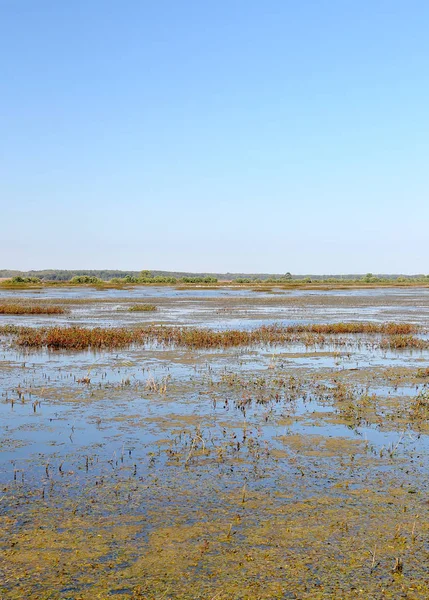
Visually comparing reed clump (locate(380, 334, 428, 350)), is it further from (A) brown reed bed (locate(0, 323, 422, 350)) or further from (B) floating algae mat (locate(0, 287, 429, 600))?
(B) floating algae mat (locate(0, 287, 429, 600))

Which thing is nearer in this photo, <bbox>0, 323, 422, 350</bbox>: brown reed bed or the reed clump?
the reed clump

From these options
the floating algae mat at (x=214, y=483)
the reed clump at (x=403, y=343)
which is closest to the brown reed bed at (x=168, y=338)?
the reed clump at (x=403, y=343)

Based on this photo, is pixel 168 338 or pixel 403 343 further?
pixel 168 338

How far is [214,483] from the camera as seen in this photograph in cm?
870

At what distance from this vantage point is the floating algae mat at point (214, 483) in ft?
20.1

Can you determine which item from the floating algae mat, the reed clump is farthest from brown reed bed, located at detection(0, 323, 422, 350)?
the floating algae mat

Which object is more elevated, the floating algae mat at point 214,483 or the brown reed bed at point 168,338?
the brown reed bed at point 168,338

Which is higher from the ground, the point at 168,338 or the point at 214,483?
the point at 168,338

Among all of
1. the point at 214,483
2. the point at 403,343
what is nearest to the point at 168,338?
the point at 403,343

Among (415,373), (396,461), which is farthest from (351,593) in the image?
(415,373)

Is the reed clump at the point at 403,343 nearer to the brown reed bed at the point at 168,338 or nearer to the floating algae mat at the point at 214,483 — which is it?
the brown reed bed at the point at 168,338

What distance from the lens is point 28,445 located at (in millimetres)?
10617

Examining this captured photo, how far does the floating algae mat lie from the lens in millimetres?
6141

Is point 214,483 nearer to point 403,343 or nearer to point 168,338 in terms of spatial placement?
point 168,338
